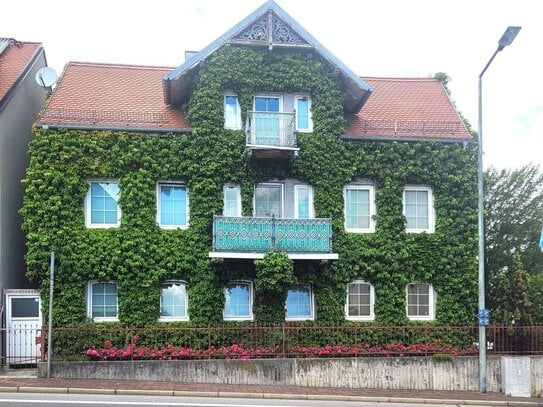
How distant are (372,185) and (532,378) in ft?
26.4

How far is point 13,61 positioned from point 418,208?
626 inches

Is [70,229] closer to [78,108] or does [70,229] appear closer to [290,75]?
[78,108]

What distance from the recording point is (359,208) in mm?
22953

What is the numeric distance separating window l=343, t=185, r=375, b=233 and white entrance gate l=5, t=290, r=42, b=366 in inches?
420

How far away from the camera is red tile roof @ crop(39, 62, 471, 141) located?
21.7 meters

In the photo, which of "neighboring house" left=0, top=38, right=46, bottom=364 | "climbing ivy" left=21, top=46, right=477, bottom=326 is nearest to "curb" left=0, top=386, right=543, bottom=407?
"climbing ivy" left=21, top=46, right=477, bottom=326

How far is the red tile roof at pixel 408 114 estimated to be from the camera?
2328 centimetres

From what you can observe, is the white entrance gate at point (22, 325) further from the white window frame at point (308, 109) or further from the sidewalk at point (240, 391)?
the white window frame at point (308, 109)

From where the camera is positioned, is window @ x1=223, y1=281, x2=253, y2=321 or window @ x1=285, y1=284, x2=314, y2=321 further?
window @ x1=285, y1=284, x2=314, y2=321

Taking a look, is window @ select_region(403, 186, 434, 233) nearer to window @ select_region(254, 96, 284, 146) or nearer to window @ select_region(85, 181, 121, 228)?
→ window @ select_region(254, 96, 284, 146)

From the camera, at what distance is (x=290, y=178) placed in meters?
22.5

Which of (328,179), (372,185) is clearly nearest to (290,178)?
(328,179)

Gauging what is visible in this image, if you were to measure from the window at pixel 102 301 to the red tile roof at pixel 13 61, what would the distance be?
685cm

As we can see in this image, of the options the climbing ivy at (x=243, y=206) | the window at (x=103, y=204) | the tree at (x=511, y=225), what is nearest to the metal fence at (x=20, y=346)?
the climbing ivy at (x=243, y=206)
